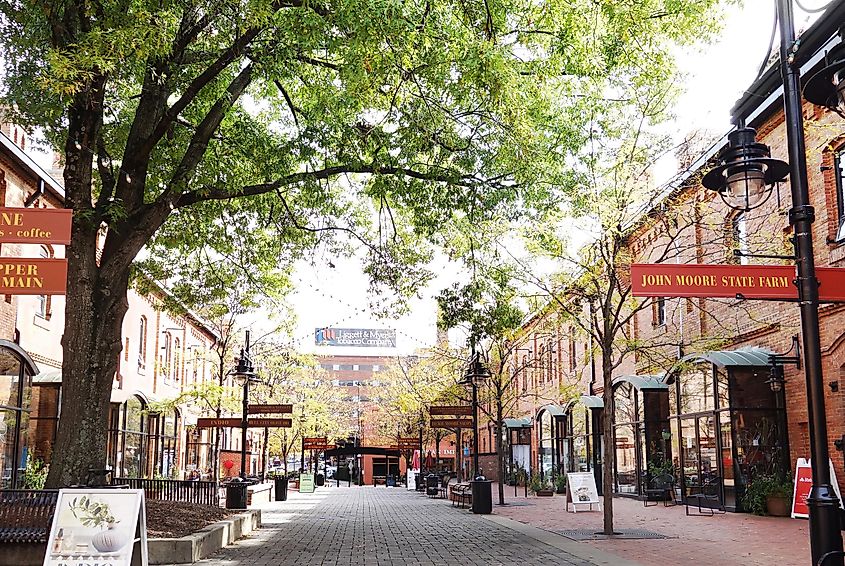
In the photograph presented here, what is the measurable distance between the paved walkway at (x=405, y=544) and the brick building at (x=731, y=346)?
4.62 m

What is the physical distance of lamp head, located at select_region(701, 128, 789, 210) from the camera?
782 centimetres

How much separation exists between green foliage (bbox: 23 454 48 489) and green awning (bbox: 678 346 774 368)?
16.1m

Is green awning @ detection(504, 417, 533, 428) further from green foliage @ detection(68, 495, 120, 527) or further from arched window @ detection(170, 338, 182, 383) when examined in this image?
green foliage @ detection(68, 495, 120, 527)

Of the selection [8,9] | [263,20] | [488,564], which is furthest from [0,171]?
[488,564]

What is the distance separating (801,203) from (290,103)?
1025cm

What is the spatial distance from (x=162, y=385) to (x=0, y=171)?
20233mm

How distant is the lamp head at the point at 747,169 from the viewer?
7820mm

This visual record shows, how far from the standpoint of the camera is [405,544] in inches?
633

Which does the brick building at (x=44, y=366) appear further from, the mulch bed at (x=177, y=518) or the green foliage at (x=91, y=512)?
the green foliage at (x=91, y=512)

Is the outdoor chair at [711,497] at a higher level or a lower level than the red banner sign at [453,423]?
lower

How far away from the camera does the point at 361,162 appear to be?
15.0m

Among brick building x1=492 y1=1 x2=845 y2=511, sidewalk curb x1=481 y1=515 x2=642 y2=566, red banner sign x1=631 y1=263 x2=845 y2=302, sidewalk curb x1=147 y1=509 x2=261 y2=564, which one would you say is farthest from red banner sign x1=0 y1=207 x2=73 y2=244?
brick building x1=492 y1=1 x2=845 y2=511

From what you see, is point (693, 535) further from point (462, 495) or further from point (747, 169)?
point (462, 495)

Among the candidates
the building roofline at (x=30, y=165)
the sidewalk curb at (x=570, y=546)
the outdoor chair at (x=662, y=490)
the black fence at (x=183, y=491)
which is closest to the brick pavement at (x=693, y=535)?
the sidewalk curb at (x=570, y=546)
